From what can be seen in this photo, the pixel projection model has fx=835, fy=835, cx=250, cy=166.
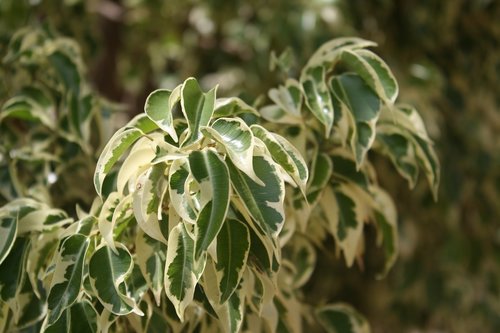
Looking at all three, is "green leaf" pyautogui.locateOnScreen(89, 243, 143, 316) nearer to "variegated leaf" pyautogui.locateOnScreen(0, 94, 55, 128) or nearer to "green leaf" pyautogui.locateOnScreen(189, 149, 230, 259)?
"green leaf" pyautogui.locateOnScreen(189, 149, 230, 259)

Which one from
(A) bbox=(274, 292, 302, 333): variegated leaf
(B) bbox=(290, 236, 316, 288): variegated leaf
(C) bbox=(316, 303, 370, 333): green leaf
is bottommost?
(C) bbox=(316, 303, 370, 333): green leaf

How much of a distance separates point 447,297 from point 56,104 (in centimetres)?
131

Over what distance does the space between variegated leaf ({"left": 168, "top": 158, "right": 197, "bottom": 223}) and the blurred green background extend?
3.61ft

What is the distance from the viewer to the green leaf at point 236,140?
85 centimetres

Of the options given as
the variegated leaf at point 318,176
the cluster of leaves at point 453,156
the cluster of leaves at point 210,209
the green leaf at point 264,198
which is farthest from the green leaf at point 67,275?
the cluster of leaves at point 453,156

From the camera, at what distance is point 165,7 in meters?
2.36

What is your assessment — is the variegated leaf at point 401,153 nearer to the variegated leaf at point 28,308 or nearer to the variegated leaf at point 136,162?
the variegated leaf at point 136,162

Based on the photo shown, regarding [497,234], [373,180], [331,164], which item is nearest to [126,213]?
[331,164]

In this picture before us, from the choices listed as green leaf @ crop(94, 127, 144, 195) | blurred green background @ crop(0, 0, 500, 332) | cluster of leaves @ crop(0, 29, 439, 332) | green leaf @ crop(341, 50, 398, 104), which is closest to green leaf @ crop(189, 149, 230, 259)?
cluster of leaves @ crop(0, 29, 439, 332)

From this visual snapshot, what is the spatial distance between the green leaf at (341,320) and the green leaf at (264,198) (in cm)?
47

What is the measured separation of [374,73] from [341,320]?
424 mm

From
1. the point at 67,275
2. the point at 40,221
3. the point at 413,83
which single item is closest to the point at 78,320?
the point at 67,275

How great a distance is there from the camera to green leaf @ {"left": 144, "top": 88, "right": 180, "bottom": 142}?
933 mm

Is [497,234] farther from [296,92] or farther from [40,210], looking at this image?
[40,210]
